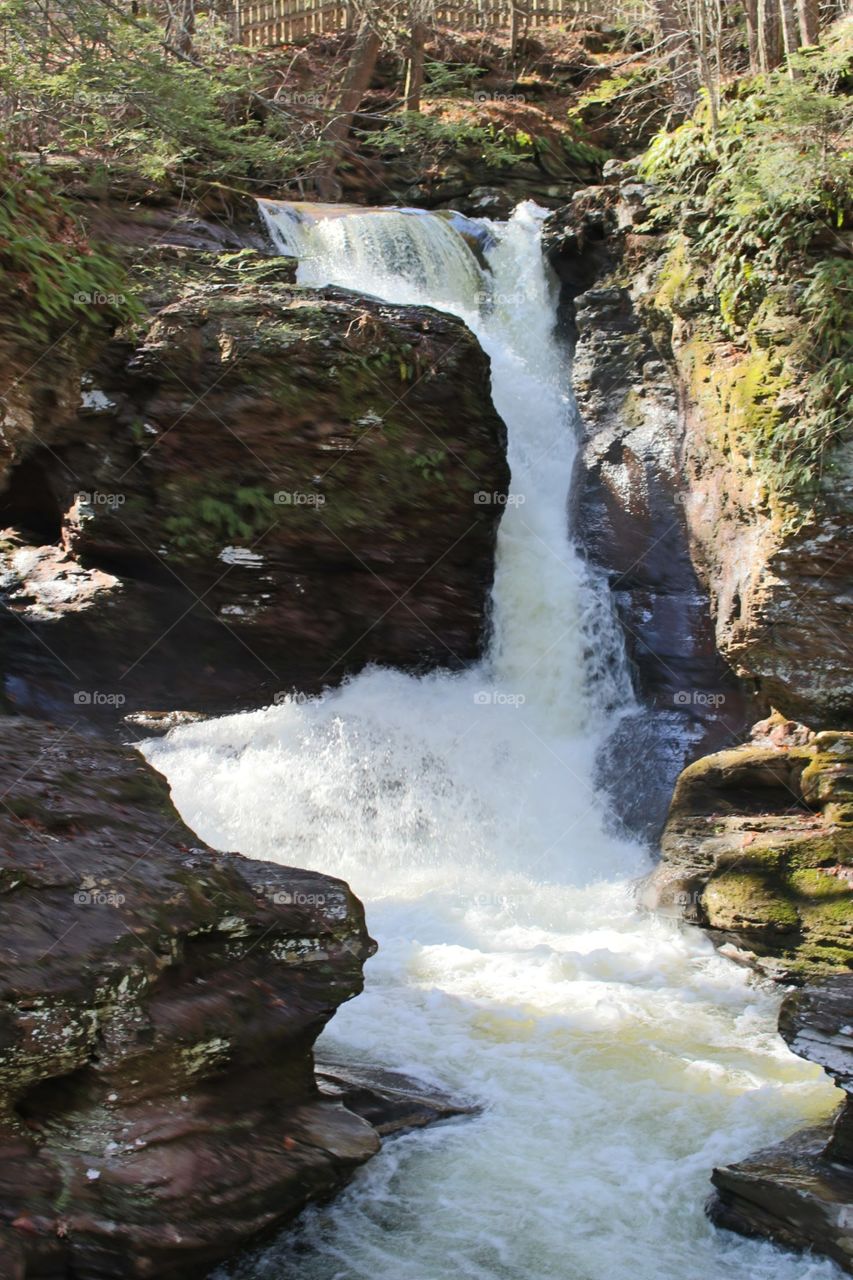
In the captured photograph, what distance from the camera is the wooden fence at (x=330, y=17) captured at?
2073cm

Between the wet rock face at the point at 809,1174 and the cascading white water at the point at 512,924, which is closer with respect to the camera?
the wet rock face at the point at 809,1174

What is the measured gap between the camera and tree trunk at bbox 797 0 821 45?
10320mm

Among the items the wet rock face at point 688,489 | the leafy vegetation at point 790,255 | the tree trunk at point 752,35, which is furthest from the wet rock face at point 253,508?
the tree trunk at point 752,35

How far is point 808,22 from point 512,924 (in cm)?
867

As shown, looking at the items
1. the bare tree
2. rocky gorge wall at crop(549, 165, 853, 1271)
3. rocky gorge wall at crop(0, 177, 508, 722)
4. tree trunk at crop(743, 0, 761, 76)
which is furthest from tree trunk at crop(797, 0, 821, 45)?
the bare tree

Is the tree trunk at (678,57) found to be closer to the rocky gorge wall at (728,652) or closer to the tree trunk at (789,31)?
the tree trunk at (789,31)

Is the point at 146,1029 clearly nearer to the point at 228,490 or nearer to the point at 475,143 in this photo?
the point at 228,490

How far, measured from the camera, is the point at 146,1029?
4117 millimetres

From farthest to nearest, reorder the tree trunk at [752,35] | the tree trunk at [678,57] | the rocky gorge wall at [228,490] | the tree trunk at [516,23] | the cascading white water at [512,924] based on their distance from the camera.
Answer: the tree trunk at [516,23], the tree trunk at [678,57], the tree trunk at [752,35], the rocky gorge wall at [228,490], the cascading white water at [512,924]

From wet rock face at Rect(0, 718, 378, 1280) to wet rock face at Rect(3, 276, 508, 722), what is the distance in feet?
18.2

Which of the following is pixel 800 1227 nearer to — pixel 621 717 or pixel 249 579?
pixel 621 717

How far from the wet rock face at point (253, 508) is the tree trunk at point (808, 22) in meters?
4.08

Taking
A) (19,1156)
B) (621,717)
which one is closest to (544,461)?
(621,717)

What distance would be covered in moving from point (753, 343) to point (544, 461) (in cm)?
325
